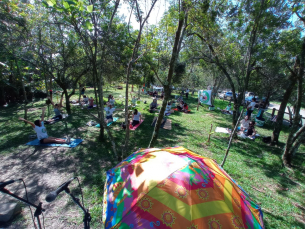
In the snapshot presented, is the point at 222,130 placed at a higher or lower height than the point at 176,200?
lower

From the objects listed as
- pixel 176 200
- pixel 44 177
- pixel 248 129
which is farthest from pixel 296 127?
pixel 44 177

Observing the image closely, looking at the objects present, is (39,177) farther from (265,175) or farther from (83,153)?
(265,175)

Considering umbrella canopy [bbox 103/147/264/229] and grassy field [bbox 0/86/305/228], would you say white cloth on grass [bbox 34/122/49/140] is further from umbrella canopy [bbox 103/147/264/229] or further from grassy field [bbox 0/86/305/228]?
umbrella canopy [bbox 103/147/264/229]

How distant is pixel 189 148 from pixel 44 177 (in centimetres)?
556

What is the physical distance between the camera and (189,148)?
700 cm

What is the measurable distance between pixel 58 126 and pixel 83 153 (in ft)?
13.7

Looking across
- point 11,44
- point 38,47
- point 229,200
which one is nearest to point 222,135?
point 229,200

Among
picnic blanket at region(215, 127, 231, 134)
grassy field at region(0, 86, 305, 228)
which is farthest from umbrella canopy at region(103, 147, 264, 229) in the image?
picnic blanket at region(215, 127, 231, 134)

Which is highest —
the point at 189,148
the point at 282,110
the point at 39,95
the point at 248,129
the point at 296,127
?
the point at 282,110

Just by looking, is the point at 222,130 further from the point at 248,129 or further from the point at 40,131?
the point at 40,131

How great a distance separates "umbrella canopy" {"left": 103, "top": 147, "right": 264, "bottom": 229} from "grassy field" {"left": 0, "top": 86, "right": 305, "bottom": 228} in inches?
60.2

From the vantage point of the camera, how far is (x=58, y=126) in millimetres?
9109

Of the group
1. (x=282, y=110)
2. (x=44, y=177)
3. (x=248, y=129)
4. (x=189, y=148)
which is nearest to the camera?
(x=44, y=177)

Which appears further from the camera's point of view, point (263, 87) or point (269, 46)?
point (263, 87)
